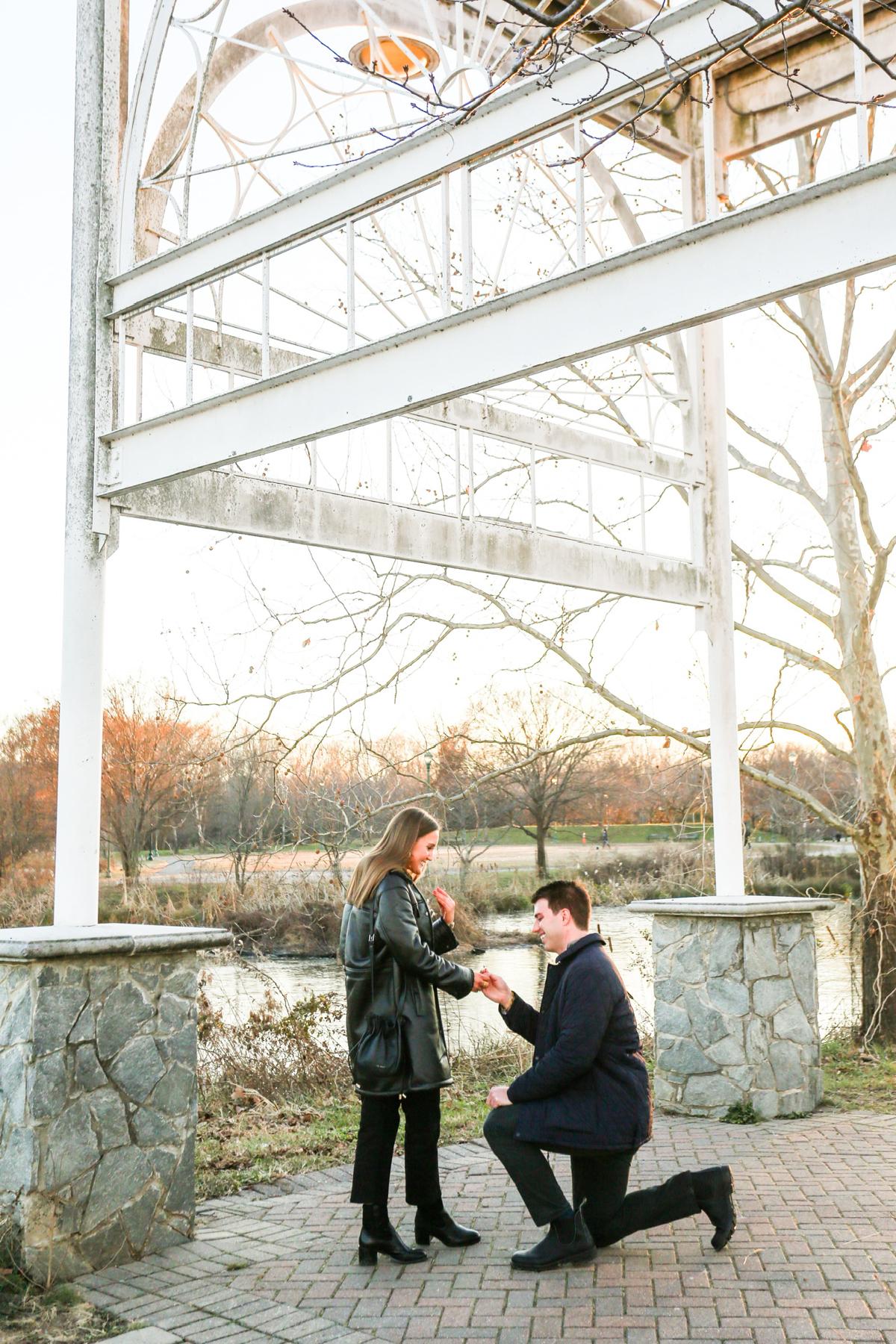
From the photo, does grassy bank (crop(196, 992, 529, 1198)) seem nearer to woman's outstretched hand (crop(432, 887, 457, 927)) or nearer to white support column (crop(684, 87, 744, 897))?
woman's outstretched hand (crop(432, 887, 457, 927))

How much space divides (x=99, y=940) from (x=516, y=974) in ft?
40.6

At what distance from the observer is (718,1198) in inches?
180

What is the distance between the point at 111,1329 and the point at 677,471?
221 inches

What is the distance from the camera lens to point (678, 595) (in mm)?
7562

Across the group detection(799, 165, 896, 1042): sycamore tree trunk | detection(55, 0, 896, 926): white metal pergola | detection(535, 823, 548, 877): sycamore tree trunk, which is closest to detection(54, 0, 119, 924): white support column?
detection(55, 0, 896, 926): white metal pergola

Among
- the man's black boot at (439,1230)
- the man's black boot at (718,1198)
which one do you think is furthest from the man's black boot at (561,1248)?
the man's black boot at (718,1198)

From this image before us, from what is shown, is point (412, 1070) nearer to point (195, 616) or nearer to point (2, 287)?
point (195, 616)

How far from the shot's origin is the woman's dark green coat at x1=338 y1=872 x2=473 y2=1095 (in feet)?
15.3

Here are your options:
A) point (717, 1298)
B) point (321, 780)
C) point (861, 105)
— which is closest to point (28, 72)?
point (321, 780)

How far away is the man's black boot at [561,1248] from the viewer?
4539 millimetres

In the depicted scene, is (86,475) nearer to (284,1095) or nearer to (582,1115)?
(582,1115)

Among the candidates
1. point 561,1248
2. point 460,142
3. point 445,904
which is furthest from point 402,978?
point 460,142

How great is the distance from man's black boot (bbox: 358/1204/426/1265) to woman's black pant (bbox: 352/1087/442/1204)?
0.15 feet

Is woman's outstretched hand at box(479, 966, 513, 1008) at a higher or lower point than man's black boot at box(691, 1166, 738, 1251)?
higher
